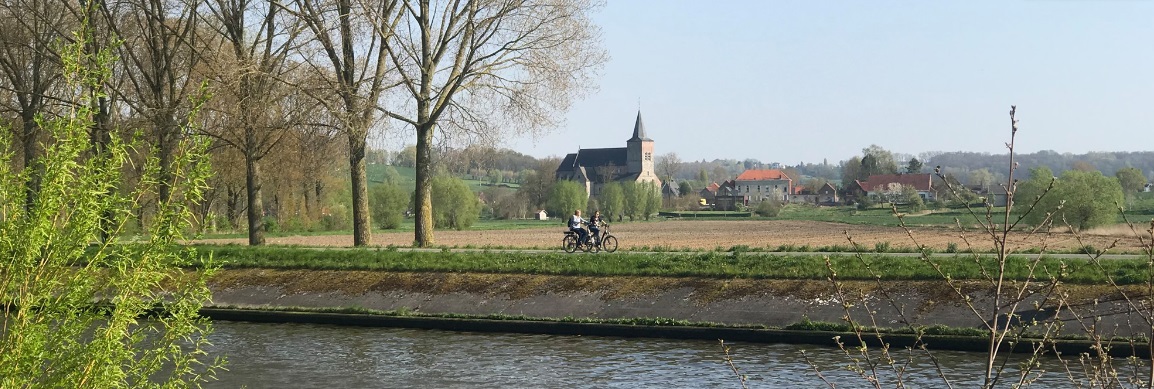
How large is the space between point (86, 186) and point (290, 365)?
1195 cm

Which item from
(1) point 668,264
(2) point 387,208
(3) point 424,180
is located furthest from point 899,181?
(1) point 668,264

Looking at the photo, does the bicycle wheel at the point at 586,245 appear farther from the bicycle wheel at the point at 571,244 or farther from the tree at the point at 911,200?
the tree at the point at 911,200

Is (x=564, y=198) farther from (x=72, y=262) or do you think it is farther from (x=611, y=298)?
(x=72, y=262)

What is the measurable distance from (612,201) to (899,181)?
203ft

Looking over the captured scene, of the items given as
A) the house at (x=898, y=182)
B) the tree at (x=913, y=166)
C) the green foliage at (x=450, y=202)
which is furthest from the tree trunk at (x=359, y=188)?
the tree at (x=913, y=166)

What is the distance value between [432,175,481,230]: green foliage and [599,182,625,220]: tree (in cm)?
4055

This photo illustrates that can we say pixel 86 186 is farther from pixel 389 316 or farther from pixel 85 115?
pixel 389 316

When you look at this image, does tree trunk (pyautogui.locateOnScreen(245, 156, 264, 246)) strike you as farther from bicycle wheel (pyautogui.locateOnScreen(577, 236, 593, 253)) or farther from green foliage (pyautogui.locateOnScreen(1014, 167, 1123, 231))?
green foliage (pyautogui.locateOnScreen(1014, 167, 1123, 231))

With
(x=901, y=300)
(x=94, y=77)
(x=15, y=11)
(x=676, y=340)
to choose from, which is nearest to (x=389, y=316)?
(x=676, y=340)

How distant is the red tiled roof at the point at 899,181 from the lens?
171 metres

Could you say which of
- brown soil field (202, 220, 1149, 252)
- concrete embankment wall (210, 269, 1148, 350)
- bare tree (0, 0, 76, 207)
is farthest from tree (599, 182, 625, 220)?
concrete embankment wall (210, 269, 1148, 350)

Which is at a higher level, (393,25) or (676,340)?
(393,25)

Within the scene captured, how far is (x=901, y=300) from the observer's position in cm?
2258

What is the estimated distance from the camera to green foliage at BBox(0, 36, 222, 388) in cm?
735
